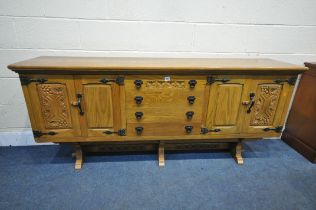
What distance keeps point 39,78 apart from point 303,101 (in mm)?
2132

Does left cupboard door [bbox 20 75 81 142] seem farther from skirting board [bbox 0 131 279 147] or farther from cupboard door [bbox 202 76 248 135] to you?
cupboard door [bbox 202 76 248 135]

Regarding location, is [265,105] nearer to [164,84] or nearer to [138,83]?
[164,84]

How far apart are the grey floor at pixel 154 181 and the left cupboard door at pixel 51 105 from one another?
353 millimetres

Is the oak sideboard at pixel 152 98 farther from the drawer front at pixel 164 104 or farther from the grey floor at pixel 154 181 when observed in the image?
the grey floor at pixel 154 181

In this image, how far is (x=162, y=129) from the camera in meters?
1.47

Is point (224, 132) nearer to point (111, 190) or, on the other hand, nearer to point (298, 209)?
point (298, 209)

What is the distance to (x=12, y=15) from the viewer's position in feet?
4.91

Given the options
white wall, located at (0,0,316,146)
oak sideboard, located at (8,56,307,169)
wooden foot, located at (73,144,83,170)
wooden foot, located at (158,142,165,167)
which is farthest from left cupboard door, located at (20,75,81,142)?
wooden foot, located at (158,142,165,167)

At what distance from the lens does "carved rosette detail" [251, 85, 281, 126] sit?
141 centimetres

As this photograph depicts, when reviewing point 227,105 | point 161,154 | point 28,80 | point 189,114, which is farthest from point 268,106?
point 28,80

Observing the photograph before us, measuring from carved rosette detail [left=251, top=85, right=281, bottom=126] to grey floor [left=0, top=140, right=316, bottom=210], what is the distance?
16.7 inches

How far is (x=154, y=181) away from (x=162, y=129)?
389 mm

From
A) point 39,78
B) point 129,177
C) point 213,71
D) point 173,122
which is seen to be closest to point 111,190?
point 129,177

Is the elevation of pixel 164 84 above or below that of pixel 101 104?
above
